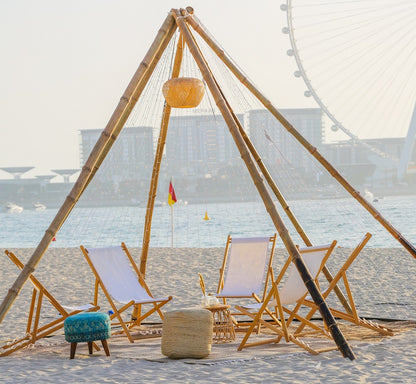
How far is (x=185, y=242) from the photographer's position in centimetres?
2873

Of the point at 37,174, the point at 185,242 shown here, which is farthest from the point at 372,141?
the point at 37,174

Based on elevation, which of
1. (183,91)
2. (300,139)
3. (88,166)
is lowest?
(88,166)

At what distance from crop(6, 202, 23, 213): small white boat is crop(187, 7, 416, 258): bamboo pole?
47601 mm

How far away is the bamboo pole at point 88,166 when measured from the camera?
379 centimetres

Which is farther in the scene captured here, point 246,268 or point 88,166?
point 246,268

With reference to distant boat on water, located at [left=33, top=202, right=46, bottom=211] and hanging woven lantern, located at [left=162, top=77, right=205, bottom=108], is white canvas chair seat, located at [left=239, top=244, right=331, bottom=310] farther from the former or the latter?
distant boat on water, located at [left=33, top=202, right=46, bottom=211]

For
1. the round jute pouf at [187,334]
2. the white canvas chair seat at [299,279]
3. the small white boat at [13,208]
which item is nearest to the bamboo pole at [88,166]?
the round jute pouf at [187,334]

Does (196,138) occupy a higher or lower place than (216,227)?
higher

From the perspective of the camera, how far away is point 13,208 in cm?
5047

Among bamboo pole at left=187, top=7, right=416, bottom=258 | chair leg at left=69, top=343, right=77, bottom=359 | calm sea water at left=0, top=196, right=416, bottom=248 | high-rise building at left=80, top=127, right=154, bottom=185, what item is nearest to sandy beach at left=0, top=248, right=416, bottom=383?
chair leg at left=69, top=343, right=77, bottom=359

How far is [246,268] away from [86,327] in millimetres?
1295

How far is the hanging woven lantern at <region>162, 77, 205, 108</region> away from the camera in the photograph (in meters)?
4.43

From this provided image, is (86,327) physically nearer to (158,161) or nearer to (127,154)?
(158,161)

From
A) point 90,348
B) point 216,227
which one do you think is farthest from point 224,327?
point 216,227
